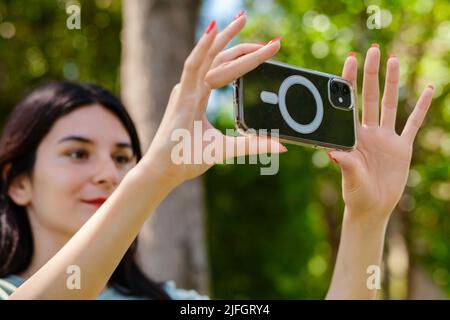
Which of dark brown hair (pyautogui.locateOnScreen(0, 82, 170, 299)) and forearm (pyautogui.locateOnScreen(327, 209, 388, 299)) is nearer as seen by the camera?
forearm (pyautogui.locateOnScreen(327, 209, 388, 299))

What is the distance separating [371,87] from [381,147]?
194 millimetres

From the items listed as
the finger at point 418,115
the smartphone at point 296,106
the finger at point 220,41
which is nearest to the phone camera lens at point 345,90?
the smartphone at point 296,106

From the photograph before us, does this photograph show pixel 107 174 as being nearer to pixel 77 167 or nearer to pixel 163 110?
pixel 77 167

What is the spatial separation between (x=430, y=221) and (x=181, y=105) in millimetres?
11798

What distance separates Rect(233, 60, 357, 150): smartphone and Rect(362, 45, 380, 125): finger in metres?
0.05

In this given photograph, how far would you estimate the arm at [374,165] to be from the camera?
2.00 metres

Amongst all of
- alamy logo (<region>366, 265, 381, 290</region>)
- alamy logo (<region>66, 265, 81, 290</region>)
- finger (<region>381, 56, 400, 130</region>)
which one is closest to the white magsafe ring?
finger (<region>381, 56, 400, 130</region>)

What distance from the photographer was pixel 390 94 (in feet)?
6.64

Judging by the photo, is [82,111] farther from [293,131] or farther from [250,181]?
[250,181]

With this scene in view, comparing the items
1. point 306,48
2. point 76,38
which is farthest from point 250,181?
point 76,38

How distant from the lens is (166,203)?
15.3ft

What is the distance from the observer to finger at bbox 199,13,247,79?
163 cm

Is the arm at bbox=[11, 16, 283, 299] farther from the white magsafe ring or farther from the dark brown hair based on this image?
the dark brown hair

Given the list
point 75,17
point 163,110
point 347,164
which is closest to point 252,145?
point 347,164
